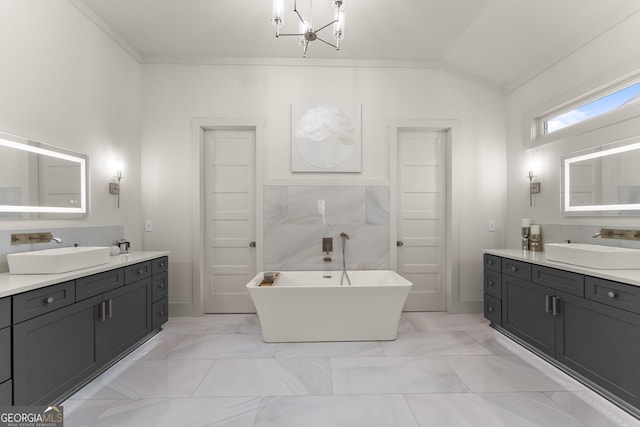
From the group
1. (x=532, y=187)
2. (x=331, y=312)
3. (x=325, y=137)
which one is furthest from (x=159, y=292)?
(x=532, y=187)

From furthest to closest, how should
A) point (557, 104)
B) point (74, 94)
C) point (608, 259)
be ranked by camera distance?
1. point (557, 104)
2. point (74, 94)
3. point (608, 259)

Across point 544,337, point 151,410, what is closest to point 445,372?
point 544,337

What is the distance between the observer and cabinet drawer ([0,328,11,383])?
4.70 ft

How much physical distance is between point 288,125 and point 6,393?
10.0 ft

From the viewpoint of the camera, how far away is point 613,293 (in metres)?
1.79

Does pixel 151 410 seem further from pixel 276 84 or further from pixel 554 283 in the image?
pixel 276 84

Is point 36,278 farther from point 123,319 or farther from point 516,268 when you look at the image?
point 516,268

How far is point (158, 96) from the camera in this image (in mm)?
3414

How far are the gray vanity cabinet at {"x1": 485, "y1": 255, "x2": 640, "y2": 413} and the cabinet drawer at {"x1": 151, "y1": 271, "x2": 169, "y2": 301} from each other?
3.47m

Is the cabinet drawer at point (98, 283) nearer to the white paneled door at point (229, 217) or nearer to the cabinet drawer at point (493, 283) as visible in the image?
the white paneled door at point (229, 217)

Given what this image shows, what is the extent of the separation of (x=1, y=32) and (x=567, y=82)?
14.9 feet

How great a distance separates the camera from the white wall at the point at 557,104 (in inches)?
88.0

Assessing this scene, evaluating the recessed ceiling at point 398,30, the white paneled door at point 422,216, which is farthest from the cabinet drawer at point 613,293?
the recessed ceiling at point 398,30

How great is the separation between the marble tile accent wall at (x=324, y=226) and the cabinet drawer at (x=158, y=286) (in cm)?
110
